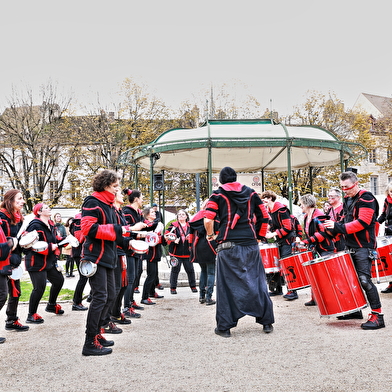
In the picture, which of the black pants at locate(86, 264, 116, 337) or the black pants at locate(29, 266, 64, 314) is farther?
the black pants at locate(29, 266, 64, 314)

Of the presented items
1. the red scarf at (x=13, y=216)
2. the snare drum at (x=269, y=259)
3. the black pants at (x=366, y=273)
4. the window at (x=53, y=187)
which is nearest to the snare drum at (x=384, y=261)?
the black pants at (x=366, y=273)

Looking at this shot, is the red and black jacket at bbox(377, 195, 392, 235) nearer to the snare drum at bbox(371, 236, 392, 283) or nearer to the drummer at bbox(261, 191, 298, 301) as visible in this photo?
the snare drum at bbox(371, 236, 392, 283)

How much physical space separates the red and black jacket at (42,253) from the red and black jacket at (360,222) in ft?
13.8

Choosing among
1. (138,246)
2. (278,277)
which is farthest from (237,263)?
(278,277)

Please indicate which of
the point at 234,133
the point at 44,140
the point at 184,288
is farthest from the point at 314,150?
the point at 44,140

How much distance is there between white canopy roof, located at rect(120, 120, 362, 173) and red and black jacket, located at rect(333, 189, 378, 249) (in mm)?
6298

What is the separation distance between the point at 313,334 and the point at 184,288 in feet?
17.5

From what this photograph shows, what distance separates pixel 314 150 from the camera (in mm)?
14516

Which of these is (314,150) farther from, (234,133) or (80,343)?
(80,343)

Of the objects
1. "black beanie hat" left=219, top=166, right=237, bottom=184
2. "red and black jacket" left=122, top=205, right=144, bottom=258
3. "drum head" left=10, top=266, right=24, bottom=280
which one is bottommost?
"drum head" left=10, top=266, right=24, bottom=280

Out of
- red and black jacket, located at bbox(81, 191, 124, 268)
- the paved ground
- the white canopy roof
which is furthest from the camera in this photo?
the white canopy roof

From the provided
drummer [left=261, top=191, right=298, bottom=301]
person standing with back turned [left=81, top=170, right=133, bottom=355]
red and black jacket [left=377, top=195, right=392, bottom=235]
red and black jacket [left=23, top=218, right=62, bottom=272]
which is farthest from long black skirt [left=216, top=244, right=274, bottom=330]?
red and black jacket [left=377, top=195, right=392, bottom=235]

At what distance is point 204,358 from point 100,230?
1698 mm

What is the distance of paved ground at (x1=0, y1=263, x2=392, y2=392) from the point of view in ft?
12.9
